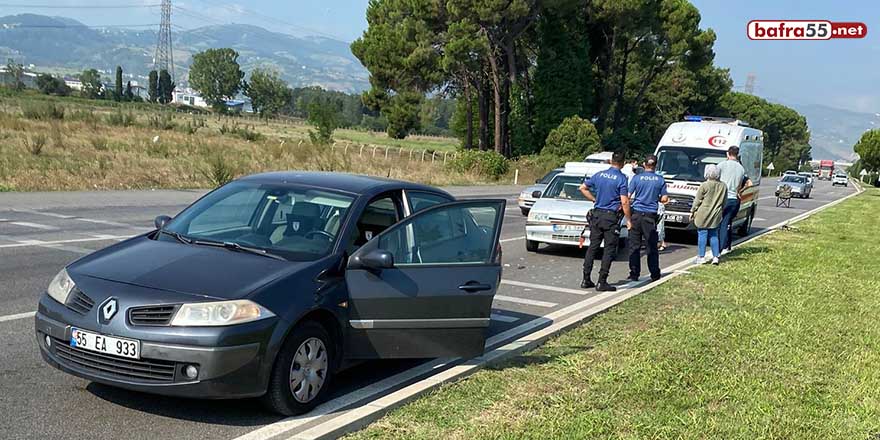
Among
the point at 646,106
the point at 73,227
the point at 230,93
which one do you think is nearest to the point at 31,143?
the point at 73,227

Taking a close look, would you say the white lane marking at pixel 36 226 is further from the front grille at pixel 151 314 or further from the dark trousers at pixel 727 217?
the dark trousers at pixel 727 217

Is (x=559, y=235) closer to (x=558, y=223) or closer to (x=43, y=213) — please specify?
(x=558, y=223)

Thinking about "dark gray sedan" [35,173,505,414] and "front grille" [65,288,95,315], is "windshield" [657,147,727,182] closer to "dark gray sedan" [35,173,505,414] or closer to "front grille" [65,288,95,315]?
"dark gray sedan" [35,173,505,414]

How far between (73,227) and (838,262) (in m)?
13.5

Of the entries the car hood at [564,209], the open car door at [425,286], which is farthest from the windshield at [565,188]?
the open car door at [425,286]

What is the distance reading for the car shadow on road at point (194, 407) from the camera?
5137mm

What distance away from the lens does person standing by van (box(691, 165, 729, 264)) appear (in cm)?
1347

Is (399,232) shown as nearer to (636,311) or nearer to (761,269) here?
(636,311)

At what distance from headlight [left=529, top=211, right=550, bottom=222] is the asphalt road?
2.07ft

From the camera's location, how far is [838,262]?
14.7 metres

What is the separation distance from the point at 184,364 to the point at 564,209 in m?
10.3

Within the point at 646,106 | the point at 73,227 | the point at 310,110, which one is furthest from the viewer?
the point at 646,106

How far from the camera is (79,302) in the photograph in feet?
16.5

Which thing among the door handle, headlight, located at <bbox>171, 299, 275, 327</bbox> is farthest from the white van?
headlight, located at <bbox>171, 299, 275, 327</bbox>
